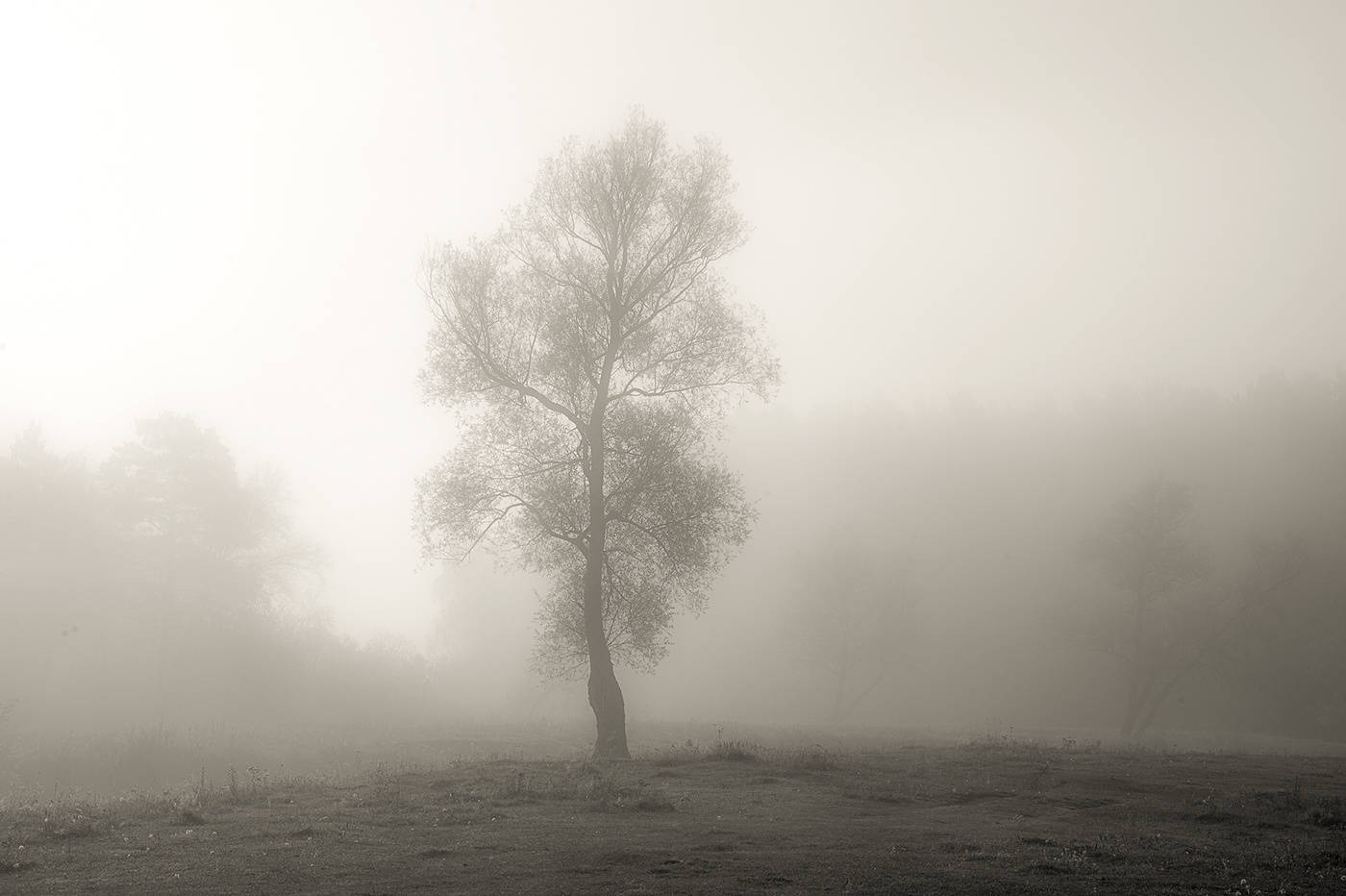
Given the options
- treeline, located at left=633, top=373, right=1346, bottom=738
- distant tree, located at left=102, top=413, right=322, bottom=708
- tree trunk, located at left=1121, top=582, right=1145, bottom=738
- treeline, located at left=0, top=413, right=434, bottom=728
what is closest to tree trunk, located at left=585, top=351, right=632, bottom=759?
treeline, located at left=0, top=413, right=434, bottom=728

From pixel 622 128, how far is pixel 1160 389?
109m

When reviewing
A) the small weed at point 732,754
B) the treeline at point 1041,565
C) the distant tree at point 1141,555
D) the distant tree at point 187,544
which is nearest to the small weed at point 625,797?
the small weed at point 732,754

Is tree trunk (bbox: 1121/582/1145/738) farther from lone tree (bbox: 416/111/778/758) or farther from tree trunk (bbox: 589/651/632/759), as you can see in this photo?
tree trunk (bbox: 589/651/632/759)

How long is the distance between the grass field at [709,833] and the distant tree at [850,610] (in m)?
43.3

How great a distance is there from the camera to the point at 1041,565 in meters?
86.1

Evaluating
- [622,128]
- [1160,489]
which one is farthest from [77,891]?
[1160,489]

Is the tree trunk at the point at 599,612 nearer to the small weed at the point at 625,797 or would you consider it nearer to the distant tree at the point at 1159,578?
the small weed at the point at 625,797

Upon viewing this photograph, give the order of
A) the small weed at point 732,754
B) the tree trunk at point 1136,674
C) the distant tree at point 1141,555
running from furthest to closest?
the distant tree at point 1141,555
the tree trunk at point 1136,674
the small weed at point 732,754

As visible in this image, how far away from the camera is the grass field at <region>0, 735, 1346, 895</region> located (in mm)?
8016

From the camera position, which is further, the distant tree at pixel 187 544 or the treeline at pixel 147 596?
the distant tree at pixel 187 544

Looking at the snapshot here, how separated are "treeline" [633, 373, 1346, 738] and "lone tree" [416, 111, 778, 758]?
3823 centimetres

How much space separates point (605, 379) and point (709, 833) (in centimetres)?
1355

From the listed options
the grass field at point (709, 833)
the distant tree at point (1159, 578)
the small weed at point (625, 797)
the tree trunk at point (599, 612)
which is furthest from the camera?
the distant tree at point (1159, 578)

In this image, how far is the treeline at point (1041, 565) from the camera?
178 feet
